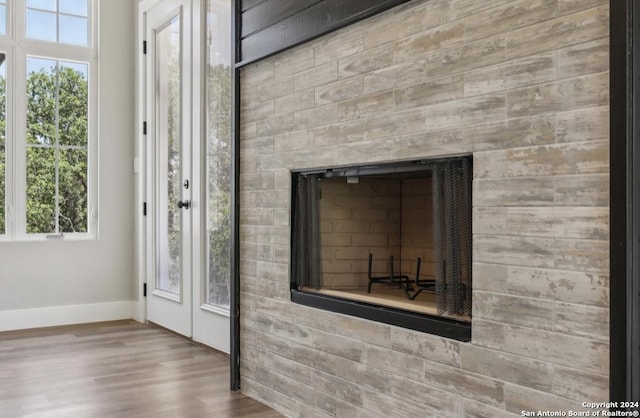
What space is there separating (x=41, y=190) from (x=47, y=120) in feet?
1.79

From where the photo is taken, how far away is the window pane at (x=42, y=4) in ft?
16.5

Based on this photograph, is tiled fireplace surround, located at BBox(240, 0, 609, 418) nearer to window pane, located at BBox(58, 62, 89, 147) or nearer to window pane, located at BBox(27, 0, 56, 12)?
window pane, located at BBox(58, 62, 89, 147)

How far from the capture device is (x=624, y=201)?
1.54 meters

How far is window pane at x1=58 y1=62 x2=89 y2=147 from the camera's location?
5133 mm

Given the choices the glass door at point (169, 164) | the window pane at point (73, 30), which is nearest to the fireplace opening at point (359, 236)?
the glass door at point (169, 164)

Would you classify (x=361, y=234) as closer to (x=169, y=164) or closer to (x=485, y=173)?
(x=485, y=173)

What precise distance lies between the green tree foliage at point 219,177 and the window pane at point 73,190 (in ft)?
4.99

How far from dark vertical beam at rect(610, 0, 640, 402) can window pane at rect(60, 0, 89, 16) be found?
15.2 ft

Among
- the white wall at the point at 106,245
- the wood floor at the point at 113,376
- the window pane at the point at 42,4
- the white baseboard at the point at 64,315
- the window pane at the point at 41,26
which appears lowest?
the wood floor at the point at 113,376

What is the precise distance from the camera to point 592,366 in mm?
1646

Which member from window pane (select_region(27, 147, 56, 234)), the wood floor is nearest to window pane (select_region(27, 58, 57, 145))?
window pane (select_region(27, 147, 56, 234))

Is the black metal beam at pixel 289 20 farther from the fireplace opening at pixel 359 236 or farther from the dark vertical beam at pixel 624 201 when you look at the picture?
the dark vertical beam at pixel 624 201

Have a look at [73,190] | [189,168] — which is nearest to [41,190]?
[73,190]

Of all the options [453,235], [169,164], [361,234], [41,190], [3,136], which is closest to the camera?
[453,235]
